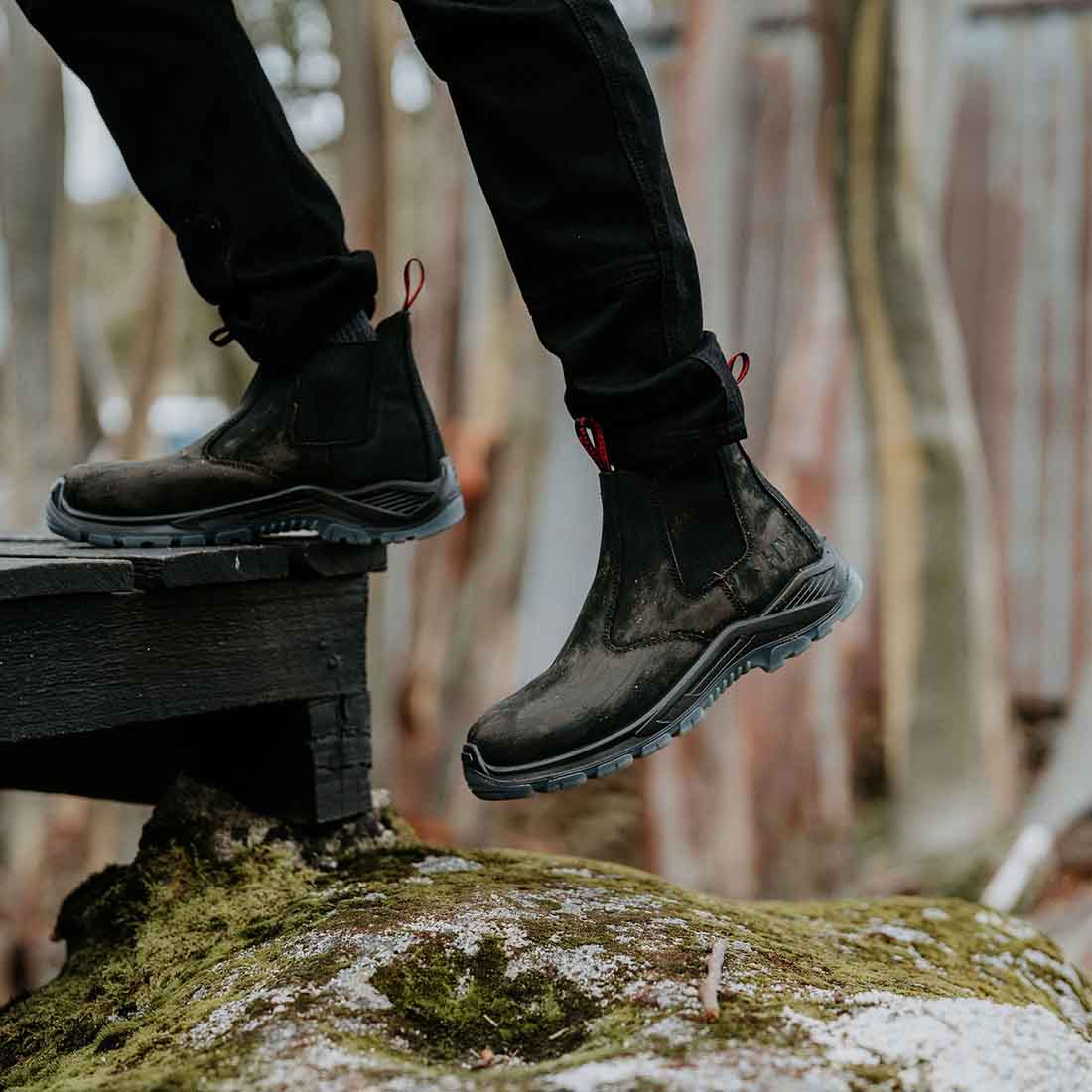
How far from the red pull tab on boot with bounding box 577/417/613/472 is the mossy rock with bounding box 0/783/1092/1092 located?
428 mm

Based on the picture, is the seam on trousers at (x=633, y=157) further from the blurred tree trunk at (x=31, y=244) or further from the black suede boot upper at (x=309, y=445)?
the blurred tree trunk at (x=31, y=244)

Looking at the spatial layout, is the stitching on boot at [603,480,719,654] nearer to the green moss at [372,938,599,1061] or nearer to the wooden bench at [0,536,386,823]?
the green moss at [372,938,599,1061]

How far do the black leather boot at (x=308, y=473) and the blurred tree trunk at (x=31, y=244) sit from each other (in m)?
4.16

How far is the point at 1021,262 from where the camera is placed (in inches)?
212

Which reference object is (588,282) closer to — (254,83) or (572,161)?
(572,161)

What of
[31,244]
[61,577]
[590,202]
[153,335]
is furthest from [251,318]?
[153,335]

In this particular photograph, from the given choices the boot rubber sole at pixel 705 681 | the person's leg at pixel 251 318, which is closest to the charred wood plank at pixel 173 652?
the person's leg at pixel 251 318

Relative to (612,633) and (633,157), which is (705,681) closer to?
(612,633)

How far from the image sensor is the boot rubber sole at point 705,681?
4.42 feet

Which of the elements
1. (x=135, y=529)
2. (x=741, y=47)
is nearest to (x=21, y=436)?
(x=741, y=47)

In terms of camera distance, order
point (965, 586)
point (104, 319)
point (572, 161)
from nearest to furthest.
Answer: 1. point (572, 161)
2. point (965, 586)
3. point (104, 319)

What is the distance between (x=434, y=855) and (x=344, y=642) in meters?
0.28

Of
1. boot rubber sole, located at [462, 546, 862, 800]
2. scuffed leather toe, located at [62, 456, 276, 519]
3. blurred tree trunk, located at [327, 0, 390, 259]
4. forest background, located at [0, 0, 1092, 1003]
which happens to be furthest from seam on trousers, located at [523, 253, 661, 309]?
blurred tree trunk, located at [327, 0, 390, 259]

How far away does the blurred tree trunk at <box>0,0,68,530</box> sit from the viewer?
5.40m
